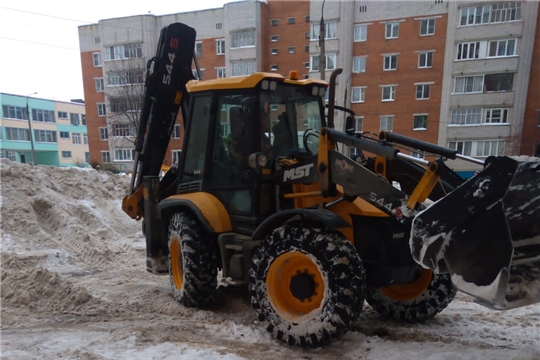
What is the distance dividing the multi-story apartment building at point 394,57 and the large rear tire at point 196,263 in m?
18.1

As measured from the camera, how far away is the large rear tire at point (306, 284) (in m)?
2.93

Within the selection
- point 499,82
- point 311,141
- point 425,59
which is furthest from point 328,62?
point 311,141

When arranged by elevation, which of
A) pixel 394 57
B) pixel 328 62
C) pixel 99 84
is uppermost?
pixel 394 57

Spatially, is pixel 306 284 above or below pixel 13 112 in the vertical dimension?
below

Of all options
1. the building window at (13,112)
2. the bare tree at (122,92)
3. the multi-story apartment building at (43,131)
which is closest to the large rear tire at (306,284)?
the bare tree at (122,92)

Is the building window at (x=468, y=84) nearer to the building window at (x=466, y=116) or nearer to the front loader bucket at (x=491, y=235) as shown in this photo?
the building window at (x=466, y=116)

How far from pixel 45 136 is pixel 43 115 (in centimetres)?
249

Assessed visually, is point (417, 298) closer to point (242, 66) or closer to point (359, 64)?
point (359, 64)

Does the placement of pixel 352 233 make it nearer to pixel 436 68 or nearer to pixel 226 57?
pixel 436 68

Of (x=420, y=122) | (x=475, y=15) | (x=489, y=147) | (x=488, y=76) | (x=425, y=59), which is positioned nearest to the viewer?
(x=475, y=15)

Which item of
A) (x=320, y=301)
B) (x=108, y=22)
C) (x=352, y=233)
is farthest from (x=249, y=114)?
(x=108, y=22)

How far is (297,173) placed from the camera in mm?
3539

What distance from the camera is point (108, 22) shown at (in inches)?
1347

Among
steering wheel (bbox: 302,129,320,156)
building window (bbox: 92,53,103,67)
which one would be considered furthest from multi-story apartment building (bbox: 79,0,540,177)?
steering wheel (bbox: 302,129,320,156)
